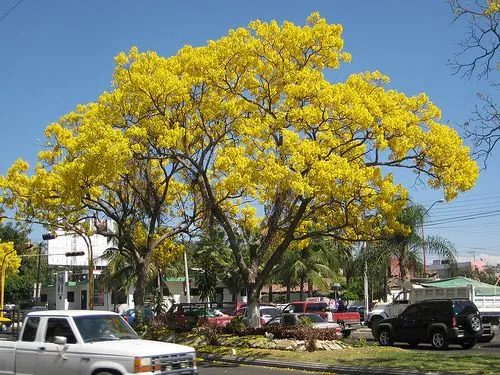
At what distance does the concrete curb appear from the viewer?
14.9 m

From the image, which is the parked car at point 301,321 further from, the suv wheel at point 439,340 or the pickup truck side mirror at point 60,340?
the pickup truck side mirror at point 60,340

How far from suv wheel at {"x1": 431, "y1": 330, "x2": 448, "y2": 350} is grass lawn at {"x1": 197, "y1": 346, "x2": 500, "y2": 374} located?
3.62m

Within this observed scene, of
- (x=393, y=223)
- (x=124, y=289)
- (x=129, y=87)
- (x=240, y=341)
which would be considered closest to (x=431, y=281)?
(x=393, y=223)

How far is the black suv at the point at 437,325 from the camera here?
22.2m

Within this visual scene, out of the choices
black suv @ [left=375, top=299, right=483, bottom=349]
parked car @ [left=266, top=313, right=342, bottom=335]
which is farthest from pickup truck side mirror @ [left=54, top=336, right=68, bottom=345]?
black suv @ [left=375, top=299, right=483, bottom=349]

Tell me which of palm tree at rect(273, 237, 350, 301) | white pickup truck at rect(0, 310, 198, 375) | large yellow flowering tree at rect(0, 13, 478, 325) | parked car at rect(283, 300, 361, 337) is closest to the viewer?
white pickup truck at rect(0, 310, 198, 375)

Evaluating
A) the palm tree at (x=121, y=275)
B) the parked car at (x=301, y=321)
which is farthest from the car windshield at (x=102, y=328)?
the palm tree at (x=121, y=275)

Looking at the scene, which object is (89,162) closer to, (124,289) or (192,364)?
(192,364)

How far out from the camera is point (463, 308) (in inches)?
896

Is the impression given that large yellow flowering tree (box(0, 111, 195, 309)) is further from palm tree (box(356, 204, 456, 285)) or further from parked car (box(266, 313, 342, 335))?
palm tree (box(356, 204, 456, 285))

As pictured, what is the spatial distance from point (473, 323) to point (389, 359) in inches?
270

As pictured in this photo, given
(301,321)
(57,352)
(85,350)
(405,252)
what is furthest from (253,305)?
(405,252)

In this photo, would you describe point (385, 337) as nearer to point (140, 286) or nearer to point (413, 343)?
point (413, 343)

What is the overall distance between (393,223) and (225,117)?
6749mm
